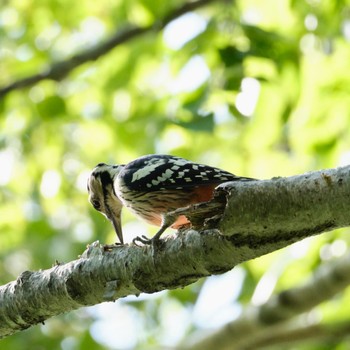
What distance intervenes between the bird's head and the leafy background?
0.59 metres

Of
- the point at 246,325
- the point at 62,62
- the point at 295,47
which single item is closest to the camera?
the point at 295,47

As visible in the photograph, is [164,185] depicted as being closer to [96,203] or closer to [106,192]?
[106,192]

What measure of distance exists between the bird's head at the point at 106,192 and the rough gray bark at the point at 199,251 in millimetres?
1587

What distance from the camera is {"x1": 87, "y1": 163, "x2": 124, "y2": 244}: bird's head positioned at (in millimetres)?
5020

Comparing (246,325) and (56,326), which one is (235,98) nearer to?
(246,325)

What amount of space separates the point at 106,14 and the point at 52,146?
57.5 inches

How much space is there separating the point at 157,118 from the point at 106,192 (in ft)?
2.52

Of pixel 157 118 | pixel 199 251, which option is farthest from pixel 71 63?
pixel 199 251

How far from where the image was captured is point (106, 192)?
5039 millimetres

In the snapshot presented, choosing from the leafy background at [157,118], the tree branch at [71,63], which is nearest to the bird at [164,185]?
the leafy background at [157,118]

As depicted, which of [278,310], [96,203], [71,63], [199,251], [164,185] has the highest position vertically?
[71,63]

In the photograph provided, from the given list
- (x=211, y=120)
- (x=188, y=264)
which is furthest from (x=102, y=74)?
Answer: (x=188, y=264)

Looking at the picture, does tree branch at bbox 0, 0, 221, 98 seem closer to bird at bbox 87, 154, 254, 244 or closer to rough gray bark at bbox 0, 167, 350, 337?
bird at bbox 87, 154, 254, 244

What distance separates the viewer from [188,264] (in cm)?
291
